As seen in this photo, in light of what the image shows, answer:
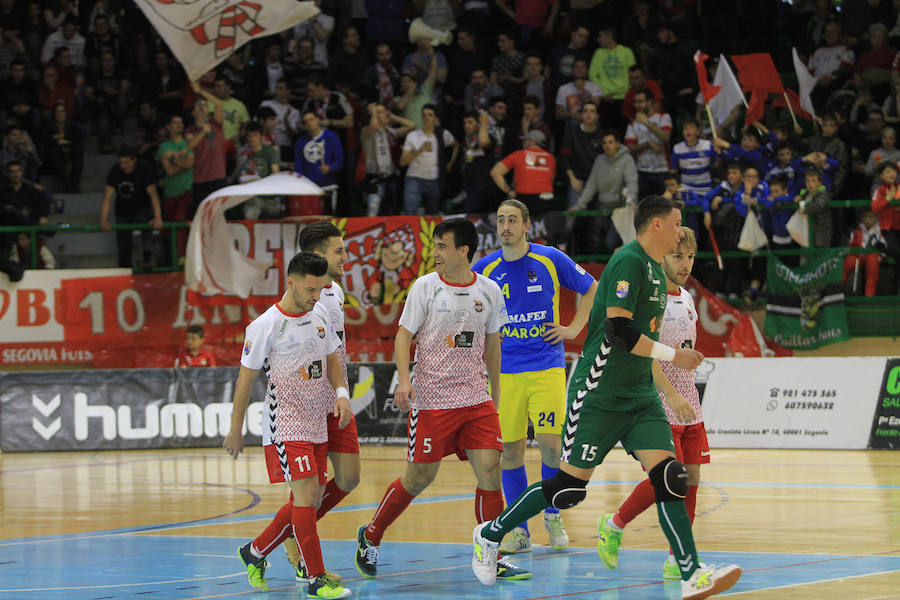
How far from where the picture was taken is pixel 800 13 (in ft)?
83.3

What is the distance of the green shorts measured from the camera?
25.7 ft

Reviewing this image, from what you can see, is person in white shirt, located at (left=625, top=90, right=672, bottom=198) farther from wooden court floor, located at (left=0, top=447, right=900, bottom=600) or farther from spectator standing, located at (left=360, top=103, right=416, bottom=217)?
wooden court floor, located at (left=0, top=447, right=900, bottom=600)

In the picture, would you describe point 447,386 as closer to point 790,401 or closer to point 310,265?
point 310,265

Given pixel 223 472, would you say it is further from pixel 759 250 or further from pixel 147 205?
pixel 759 250

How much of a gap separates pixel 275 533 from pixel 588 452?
2.20 m

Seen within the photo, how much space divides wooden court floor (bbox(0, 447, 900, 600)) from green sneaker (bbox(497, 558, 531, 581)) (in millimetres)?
141

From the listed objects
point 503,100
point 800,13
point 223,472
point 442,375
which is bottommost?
point 223,472

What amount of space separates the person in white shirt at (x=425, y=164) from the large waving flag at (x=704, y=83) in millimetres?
4255

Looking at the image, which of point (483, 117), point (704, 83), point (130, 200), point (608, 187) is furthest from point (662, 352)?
point (130, 200)

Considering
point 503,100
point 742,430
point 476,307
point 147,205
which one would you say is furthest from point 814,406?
point 147,205

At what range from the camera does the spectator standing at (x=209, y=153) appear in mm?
21344

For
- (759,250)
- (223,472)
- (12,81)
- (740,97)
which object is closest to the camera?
(223,472)

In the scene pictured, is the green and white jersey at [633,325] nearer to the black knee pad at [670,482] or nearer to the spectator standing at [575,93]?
the black knee pad at [670,482]

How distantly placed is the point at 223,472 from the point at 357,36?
10871 millimetres
